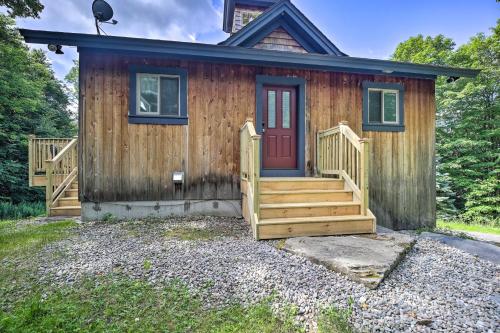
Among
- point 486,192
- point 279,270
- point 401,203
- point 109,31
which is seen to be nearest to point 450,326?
point 279,270

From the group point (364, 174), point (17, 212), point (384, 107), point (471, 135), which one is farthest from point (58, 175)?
point (471, 135)

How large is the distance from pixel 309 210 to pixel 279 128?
2.25 m

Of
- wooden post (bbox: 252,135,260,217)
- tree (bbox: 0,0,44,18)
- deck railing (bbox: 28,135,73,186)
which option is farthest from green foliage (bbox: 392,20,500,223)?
tree (bbox: 0,0,44,18)

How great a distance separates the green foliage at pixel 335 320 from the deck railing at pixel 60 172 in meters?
6.36

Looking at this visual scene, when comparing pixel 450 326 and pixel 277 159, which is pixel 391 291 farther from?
pixel 277 159

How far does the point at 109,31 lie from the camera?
6121 millimetres

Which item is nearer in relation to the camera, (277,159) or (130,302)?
(130,302)

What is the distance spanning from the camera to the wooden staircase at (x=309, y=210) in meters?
3.67

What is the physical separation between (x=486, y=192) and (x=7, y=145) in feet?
71.9

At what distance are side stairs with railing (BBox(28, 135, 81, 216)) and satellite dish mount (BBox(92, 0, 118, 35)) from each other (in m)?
2.95

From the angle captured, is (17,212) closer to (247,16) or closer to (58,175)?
(58,175)

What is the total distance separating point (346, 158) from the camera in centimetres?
463

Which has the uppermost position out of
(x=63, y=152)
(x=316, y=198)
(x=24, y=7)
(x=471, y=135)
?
(x=24, y=7)

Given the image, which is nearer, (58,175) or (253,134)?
(253,134)
